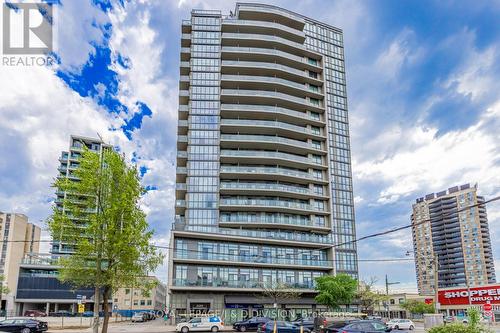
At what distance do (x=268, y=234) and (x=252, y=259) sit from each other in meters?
4.92

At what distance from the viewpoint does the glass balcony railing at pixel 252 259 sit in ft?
186

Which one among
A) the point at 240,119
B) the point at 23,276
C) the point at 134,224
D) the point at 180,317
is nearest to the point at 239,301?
the point at 180,317

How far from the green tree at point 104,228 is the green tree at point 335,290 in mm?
35277

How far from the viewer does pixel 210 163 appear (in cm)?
6656

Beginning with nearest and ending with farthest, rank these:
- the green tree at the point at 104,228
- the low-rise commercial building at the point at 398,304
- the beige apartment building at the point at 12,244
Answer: the green tree at the point at 104,228 → the low-rise commercial building at the point at 398,304 → the beige apartment building at the point at 12,244

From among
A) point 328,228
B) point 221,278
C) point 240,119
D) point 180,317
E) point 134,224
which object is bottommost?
point 180,317

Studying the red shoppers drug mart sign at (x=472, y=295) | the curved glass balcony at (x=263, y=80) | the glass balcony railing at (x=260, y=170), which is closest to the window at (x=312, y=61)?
the curved glass balcony at (x=263, y=80)

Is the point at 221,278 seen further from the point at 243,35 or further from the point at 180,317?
the point at 243,35

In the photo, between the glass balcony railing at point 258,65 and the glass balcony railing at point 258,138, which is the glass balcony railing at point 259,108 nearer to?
the glass balcony railing at point 258,138

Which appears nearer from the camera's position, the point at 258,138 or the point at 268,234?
A: the point at 268,234

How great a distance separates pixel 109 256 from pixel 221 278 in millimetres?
35226

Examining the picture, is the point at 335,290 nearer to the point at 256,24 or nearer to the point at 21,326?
the point at 21,326

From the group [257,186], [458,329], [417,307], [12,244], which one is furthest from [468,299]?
[12,244]

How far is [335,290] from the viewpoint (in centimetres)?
5497
